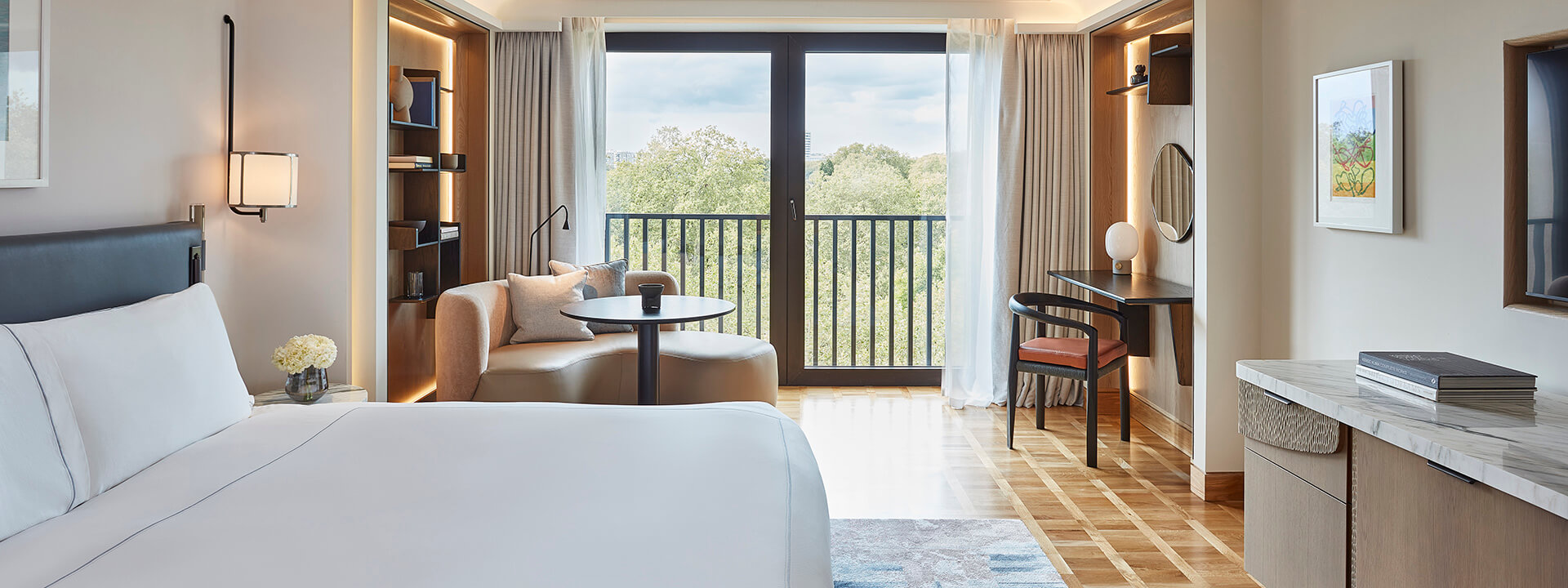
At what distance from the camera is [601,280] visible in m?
4.71

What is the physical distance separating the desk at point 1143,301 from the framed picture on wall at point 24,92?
11.8 ft

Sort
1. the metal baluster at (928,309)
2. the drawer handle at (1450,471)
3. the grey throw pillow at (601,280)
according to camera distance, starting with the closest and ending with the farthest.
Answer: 1. the drawer handle at (1450,471)
2. the grey throw pillow at (601,280)
3. the metal baluster at (928,309)

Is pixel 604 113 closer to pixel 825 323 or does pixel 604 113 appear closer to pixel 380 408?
pixel 825 323

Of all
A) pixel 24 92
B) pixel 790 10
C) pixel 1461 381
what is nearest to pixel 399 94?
pixel 24 92

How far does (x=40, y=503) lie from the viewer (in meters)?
1.66

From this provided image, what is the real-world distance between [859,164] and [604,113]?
1506 millimetres

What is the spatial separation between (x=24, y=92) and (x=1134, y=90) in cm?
429

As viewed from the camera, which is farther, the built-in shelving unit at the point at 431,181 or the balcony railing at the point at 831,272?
the balcony railing at the point at 831,272

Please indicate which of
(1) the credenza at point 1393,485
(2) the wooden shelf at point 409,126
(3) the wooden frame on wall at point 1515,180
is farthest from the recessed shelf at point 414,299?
(3) the wooden frame on wall at point 1515,180

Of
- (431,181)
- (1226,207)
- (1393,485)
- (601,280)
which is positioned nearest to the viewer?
(1393,485)

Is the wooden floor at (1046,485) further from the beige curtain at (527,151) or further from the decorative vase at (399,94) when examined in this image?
the decorative vase at (399,94)

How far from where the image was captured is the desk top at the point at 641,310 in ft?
11.9

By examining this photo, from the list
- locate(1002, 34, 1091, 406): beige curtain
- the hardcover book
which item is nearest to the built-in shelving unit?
locate(1002, 34, 1091, 406): beige curtain

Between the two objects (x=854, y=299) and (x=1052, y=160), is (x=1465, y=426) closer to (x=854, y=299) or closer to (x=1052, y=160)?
(x=1052, y=160)
